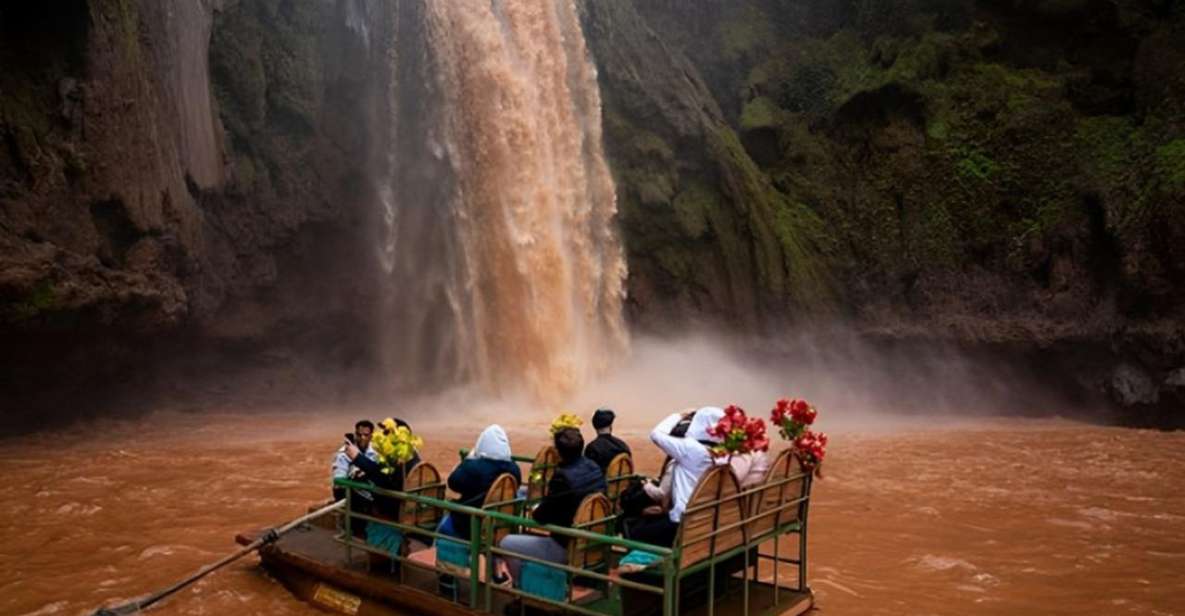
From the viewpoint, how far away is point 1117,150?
950 inches

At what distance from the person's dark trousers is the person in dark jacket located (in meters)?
0.43

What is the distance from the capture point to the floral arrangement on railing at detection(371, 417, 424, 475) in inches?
276

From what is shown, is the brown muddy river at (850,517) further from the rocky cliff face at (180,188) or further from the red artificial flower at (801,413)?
the rocky cliff face at (180,188)

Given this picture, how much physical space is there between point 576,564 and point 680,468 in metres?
0.96

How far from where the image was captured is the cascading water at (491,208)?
23.6m

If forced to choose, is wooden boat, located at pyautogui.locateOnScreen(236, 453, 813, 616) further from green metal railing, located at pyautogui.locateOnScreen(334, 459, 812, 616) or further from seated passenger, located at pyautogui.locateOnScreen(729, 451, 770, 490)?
seated passenger, located at pyautogui.locateOnScreen(729, 451, 770, 490)

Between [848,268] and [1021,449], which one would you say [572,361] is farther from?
[1021,449]

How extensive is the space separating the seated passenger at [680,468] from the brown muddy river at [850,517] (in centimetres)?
200

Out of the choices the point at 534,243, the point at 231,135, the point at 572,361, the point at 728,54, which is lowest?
the point at 572,361

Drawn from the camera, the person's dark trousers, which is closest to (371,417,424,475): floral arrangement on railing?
the person's dark trousers

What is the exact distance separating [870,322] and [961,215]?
161 inches

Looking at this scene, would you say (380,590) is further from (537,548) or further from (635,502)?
(635,502)

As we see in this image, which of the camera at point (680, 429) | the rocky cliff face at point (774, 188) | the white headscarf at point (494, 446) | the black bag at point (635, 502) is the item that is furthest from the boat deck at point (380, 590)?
the rocky cliff face at point (774, 188)

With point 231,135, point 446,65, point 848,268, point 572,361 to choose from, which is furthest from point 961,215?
point 231,135
